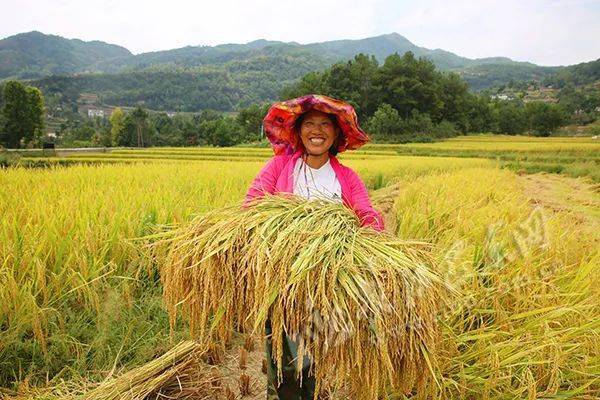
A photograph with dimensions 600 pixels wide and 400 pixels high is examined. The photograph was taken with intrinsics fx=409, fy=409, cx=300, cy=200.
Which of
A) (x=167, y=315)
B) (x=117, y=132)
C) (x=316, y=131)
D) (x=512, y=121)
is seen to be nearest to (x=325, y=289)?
(x=316, y=131)

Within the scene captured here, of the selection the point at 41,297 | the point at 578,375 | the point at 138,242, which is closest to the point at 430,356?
the point at 578,375

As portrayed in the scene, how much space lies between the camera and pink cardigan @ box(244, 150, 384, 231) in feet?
5.58

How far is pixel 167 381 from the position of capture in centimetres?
167

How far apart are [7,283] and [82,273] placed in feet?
1.27

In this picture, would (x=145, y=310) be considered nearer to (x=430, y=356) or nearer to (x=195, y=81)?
(x=430, y=356)

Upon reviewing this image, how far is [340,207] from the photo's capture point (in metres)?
1.42

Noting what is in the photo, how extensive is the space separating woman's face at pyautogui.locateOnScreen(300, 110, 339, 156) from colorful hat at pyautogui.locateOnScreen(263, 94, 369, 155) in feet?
0.15

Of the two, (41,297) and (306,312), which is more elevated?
(306,312)

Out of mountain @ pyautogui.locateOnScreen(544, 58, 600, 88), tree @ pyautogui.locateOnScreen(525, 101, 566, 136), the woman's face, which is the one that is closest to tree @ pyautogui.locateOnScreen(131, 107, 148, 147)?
tree @ pyautogui.locateOnScreen(525, 101, 566, 136)

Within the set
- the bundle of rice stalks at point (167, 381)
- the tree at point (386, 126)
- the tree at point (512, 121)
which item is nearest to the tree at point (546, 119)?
the tree at point (512, 121)

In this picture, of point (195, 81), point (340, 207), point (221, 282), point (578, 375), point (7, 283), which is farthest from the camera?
point (195, 81)

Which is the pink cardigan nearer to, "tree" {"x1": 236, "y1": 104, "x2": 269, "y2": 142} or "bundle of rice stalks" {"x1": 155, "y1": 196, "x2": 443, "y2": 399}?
"bundle of rice stalks" {"x1": 155, "y1": 196, "x2": 443, "y2": 399}

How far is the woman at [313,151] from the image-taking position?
173 centimetres

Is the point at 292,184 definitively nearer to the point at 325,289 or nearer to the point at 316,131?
the point at 316,131
